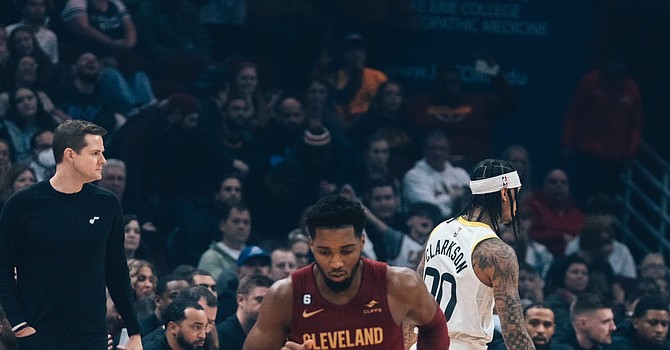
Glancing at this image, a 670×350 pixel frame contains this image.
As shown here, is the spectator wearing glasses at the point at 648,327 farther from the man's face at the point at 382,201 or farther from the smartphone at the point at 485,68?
the smartphone at the point at 485,68

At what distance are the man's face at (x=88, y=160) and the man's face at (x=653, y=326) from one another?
546 centimetres

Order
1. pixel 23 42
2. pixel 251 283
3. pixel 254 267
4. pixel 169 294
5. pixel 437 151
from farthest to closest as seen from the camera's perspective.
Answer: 1. pixel 437 151
2. pixel 23 42
3. pixel 254 267
4. pixel 251 283
5. pixel 169 294

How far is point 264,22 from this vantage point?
14141 mm

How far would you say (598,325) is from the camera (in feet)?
35.5

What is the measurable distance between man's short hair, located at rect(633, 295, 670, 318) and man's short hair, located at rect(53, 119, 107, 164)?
5.50m

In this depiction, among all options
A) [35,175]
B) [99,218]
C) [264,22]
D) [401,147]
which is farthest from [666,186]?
[99,218]

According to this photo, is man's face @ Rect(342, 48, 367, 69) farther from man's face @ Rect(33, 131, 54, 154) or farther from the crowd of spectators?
man's face @ Rect(33, 131, 54, 154)

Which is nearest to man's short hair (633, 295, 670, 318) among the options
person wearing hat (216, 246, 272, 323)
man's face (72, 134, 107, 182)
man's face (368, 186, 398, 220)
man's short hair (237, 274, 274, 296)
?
man's face (368, 186, 398, 220)

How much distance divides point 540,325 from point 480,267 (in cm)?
341

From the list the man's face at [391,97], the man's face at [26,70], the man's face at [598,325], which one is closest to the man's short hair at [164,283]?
the man's face at [26,70]

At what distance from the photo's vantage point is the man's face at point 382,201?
40.7 ft

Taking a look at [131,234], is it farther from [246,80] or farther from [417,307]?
[417,307]

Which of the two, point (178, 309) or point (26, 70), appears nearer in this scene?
point (178, 309)

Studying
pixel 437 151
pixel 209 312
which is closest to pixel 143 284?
pixel 209 312
